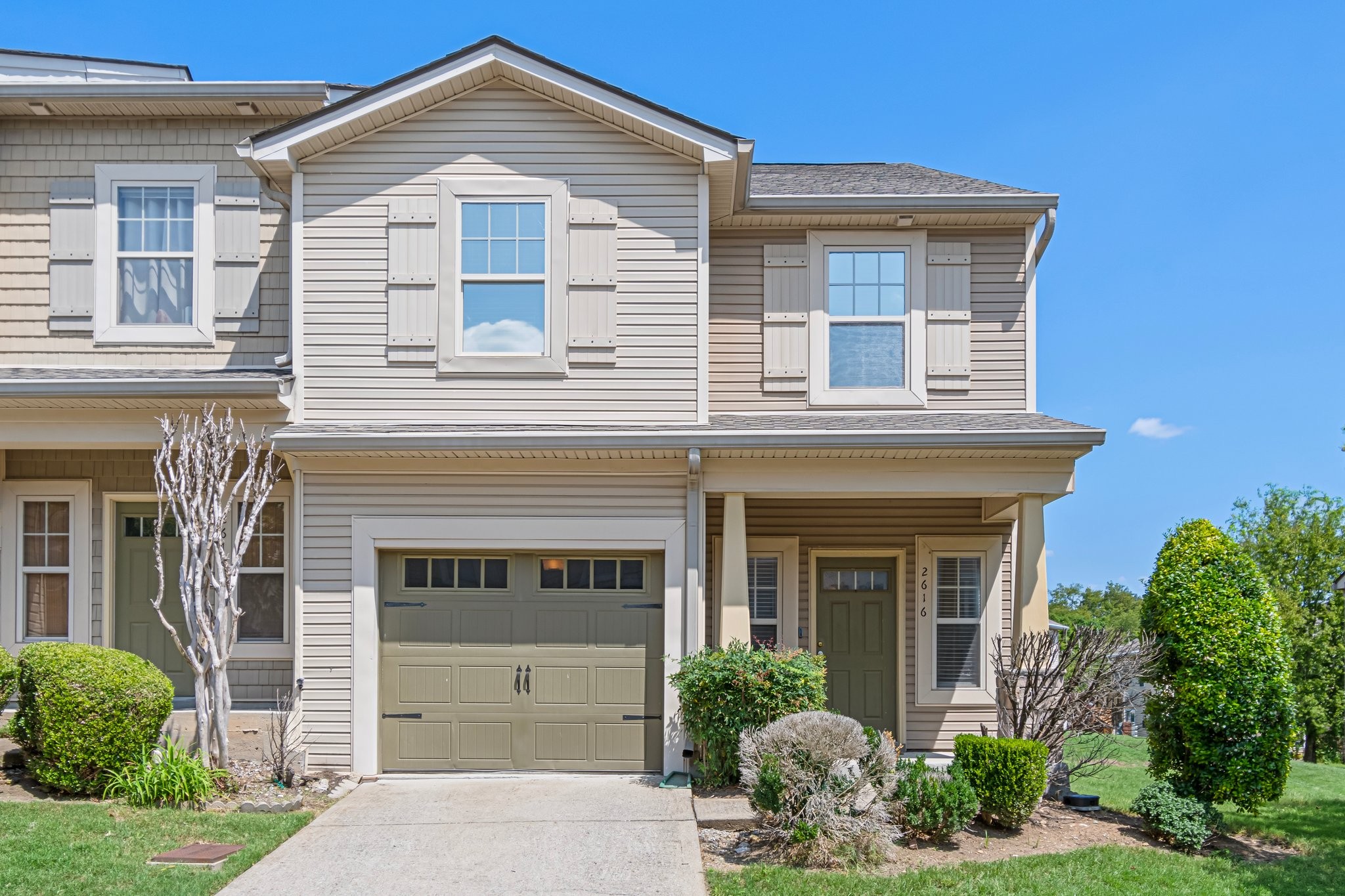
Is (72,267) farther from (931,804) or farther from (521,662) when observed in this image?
(931,804)

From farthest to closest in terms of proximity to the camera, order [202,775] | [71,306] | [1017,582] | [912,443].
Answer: [71,306] → [1017,582] → [912,443] → [202,775]

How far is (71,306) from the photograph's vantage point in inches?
408

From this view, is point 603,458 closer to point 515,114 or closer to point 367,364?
point 367,364

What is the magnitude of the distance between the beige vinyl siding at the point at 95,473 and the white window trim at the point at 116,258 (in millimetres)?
1223

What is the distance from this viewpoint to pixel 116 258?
10.4 metres

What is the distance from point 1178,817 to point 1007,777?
1.36m

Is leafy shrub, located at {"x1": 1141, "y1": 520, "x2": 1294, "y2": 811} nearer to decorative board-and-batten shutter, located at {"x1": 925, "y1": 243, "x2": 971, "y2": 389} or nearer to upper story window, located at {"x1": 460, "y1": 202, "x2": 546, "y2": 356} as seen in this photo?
decorative board-and-batten shutter, located at {"x1": 925, "y1": 243, "x2": 971, "y2": 389}

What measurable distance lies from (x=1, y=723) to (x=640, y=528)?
650 centimetres

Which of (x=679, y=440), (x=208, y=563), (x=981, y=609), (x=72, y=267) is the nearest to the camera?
(x=208, y=563)

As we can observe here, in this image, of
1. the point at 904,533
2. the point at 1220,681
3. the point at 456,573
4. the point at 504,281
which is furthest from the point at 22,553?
the point at 1220,681

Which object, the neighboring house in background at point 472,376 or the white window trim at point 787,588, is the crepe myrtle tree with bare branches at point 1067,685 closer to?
the neighboring house in background at point 472,376

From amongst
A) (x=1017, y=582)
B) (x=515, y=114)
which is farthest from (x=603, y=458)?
(x=1017, y=582)

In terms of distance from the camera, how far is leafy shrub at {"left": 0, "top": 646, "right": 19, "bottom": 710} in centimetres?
834

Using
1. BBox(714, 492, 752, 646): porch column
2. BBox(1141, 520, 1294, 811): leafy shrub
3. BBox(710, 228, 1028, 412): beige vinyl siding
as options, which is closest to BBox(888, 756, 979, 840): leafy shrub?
BBox(1141, 520, 1294, 811): leafy shrub
